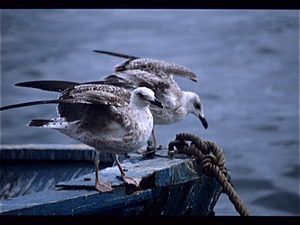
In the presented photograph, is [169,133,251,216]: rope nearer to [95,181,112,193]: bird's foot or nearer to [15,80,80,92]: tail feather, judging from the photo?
[95,181,112,193]: bird's foot

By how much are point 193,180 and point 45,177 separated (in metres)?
2.27

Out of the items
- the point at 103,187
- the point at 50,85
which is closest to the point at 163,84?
the point at 50,85

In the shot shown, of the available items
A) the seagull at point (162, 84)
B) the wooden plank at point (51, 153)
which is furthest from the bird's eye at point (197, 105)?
the wooden plank at point (51, 153)

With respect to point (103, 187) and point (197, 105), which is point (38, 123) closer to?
point (103, 187)

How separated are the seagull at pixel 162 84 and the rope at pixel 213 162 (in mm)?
1138

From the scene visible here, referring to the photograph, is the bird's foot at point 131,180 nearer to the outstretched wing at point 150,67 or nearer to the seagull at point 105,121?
the seagull at point 105,121

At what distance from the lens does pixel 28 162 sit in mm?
5812

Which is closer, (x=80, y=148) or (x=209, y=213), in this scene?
(x=209, y=213)

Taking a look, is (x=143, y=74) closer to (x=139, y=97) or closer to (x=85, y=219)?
(x=139, y=97)

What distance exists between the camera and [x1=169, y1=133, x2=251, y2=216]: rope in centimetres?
377

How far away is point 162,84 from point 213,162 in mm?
1660

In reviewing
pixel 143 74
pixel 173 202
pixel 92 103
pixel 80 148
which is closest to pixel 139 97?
pixel 92 103

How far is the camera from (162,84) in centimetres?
550

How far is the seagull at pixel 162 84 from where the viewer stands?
5406mm
